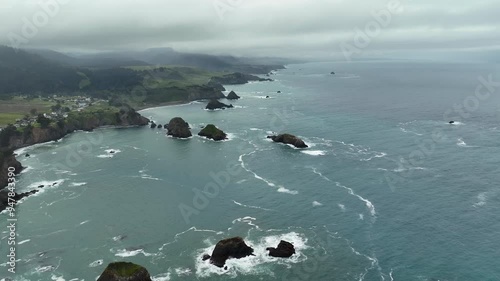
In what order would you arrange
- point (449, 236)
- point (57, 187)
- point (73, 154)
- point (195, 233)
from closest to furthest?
point (449, 236), point (195, 233), point (57, 187), point (73, 154)

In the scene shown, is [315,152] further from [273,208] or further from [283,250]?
[283,250]

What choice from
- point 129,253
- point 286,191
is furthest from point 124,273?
point 286,191

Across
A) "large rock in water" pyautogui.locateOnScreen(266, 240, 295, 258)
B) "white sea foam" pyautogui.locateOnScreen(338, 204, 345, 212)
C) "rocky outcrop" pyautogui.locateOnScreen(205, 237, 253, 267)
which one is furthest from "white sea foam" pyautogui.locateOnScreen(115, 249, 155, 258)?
"white sea foam" pyautogui.locateOnScreen(338, 204, 345, 212)

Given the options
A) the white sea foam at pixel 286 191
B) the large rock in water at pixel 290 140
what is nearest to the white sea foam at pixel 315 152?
the large rock in water at pixel 290 140

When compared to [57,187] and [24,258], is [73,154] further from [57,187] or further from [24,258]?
[24,258]

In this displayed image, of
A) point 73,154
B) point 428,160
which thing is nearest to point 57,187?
point 73,154

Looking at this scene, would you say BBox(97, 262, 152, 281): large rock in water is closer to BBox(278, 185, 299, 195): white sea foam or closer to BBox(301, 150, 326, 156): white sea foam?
BBox(278, 185, 299, 195): white sea foam
